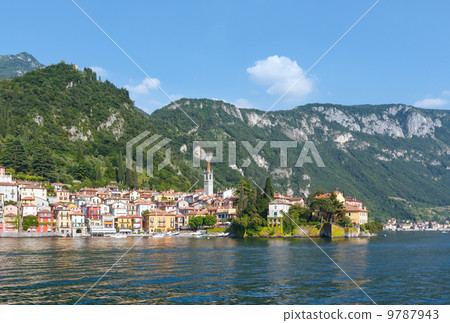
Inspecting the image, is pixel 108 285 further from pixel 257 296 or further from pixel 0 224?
pixel 0 224

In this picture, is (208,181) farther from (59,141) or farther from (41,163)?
(59,141)

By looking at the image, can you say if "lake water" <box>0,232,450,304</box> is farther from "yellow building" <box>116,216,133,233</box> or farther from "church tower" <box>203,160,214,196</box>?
"church tower" <box>203,160,214,196</box>

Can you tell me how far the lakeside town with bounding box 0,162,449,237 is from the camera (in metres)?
103

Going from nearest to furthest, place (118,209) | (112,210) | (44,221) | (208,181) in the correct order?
(44,221), (112,210), (118,209), (208,181)

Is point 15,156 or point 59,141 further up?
point 59,141

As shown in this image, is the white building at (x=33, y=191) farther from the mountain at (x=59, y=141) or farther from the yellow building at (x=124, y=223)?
the yellow building at (x=124, y=223)

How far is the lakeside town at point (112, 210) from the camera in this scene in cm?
10344

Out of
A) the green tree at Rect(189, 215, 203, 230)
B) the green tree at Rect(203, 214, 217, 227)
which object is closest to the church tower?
the green tree at Rect(189, 215, 203, 230)

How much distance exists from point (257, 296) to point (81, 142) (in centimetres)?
15649

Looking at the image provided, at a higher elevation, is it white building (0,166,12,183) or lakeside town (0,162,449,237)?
white building (0,166,12,183)

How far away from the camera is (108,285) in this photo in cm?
3241

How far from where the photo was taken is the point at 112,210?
12325cm

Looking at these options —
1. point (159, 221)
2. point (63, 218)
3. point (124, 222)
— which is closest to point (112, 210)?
point (124, 222)

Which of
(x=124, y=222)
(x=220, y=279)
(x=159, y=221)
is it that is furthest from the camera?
(x=159, y=221)
